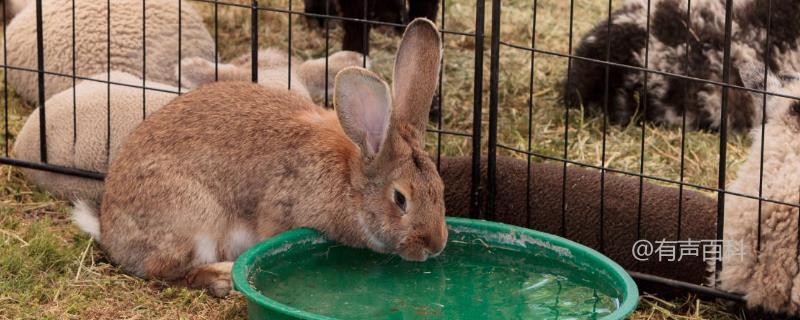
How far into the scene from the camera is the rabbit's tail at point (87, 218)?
4.85 meters

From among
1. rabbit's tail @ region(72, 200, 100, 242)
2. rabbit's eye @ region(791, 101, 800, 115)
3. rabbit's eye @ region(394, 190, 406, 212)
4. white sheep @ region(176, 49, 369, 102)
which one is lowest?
rabbit's tail @ region(72, 200, 100, 242)

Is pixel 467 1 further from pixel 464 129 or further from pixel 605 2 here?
pixel 464 129

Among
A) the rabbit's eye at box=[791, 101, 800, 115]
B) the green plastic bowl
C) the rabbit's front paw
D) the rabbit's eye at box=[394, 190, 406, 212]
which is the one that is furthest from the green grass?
the rabbit's eye at box=[394, 190, 406, 212]

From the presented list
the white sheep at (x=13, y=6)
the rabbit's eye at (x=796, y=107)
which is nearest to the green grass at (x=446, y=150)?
the rabbit's eye at (x=796, y=107)

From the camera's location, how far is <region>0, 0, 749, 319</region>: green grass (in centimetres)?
443

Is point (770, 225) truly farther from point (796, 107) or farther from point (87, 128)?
point (87, 128)

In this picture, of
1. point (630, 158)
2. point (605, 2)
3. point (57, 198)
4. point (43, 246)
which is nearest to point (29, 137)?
point (57, 198)

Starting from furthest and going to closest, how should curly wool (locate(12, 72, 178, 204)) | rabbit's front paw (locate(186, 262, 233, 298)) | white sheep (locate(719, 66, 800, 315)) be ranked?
curly wool (locate(12, 72, 178, 204)) → rabbit's front paw (locate(186, 262, 233, 298)) → white sheep (locate(719, 66, 800, 315))

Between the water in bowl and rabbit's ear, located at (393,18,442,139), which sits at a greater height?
rabbit's ear, located at (393,18,442,139)

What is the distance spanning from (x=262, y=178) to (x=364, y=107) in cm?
52

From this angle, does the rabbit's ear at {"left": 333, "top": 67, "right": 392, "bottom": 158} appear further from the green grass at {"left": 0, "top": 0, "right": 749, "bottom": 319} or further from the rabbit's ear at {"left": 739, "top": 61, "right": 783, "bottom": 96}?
the rabbit's ear at {"left": 739, "top": 61, "right": 783, "bottom": 96}

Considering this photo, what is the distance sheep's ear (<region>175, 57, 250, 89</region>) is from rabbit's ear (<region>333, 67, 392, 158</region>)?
5.81ft

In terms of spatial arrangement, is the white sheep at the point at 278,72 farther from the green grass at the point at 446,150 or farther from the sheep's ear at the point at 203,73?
the green grass at the point at 446,150

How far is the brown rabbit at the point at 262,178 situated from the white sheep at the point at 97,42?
70.2 inches
